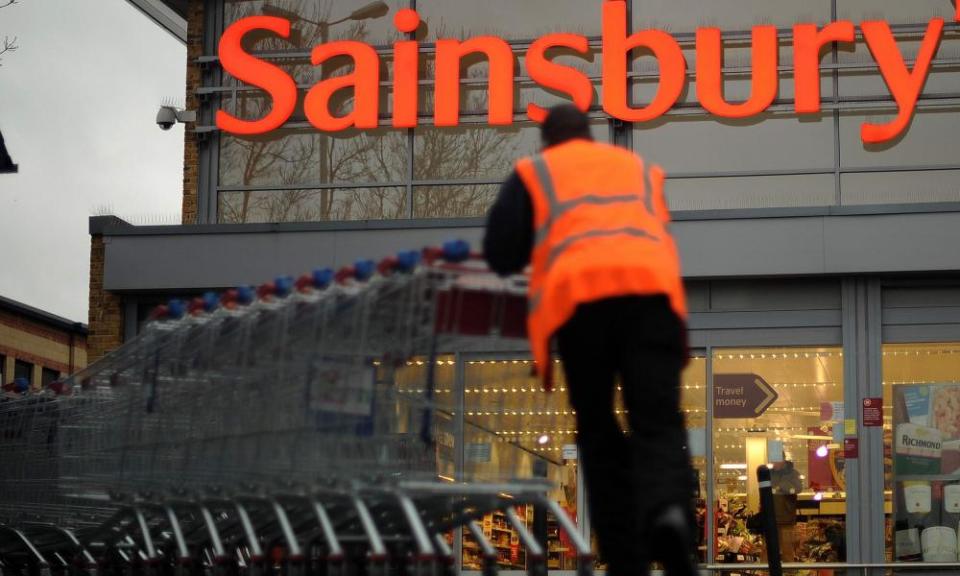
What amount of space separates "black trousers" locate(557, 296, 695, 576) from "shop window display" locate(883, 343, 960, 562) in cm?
1083

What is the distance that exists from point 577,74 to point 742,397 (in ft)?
12.9

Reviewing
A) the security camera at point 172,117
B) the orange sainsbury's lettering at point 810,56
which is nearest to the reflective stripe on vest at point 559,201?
the orange sainsbury's lettering at point 810,56

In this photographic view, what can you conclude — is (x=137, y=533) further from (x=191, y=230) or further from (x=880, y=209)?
(x=880, y=209)

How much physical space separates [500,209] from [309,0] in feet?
41.2

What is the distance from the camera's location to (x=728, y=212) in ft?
53.9

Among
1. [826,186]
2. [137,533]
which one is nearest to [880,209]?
[826,186]

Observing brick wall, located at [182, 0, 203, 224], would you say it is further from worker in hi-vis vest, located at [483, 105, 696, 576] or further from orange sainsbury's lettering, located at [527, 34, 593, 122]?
worker in hi-vis vest, located at [483, 105, 696, 576]

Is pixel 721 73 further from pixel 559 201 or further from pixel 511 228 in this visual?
pixel 559 201

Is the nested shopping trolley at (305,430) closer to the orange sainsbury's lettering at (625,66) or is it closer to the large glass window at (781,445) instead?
the large glass window at (781,445)

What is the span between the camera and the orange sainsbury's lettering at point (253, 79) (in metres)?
17.7

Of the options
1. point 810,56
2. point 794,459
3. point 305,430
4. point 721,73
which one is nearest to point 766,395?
point 794,459

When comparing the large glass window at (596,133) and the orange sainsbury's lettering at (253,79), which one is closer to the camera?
the large glass window at (596,133)

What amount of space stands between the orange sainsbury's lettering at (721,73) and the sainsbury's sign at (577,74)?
0.01 metres

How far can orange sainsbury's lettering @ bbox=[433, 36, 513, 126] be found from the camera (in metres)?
17.4
